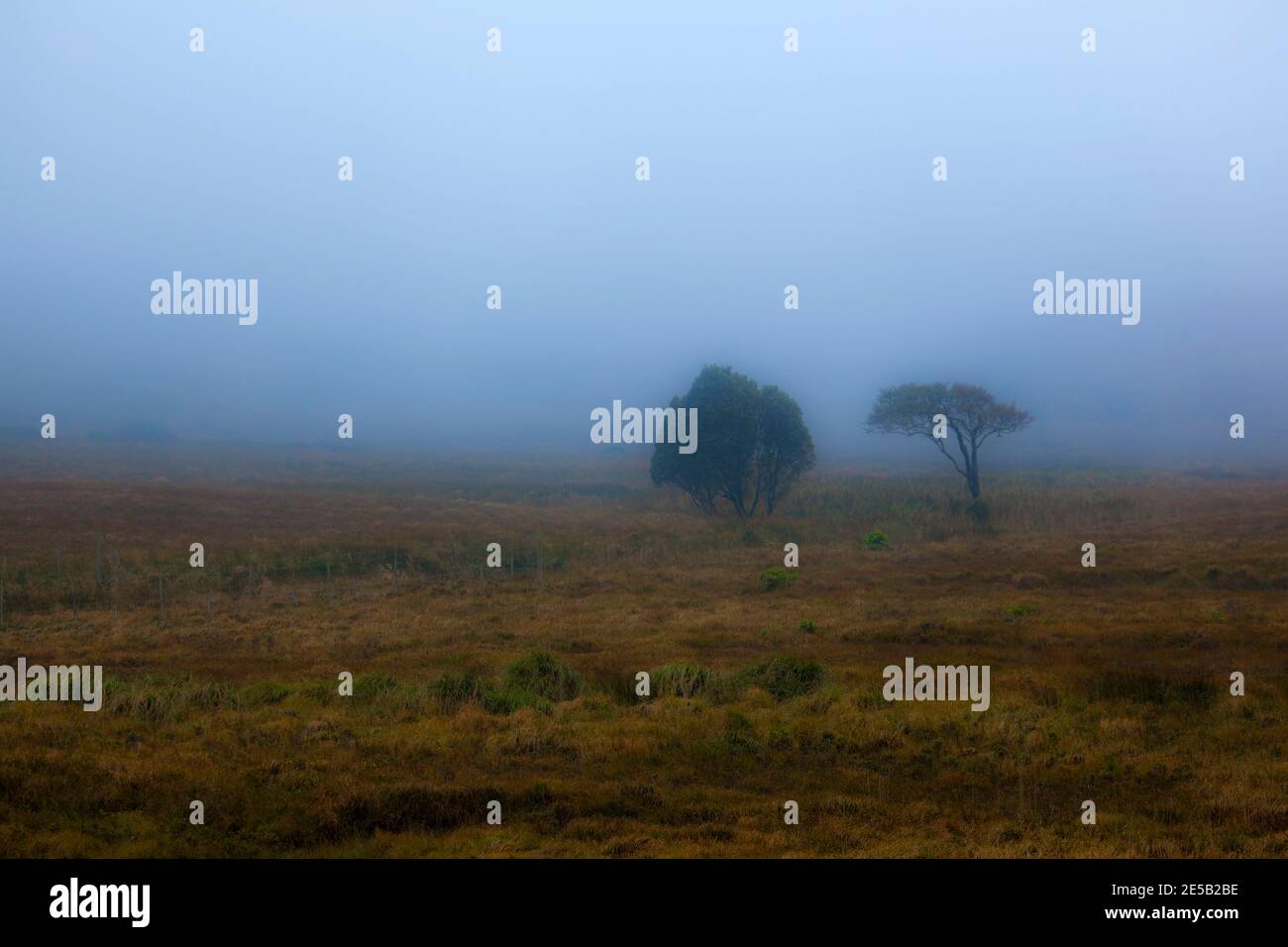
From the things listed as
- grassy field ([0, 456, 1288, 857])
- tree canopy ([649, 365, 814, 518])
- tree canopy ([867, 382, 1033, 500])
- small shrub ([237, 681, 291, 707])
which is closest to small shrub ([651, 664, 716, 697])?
grassy field ([0, 456, 1288, 857])

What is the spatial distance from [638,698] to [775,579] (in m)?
13.8

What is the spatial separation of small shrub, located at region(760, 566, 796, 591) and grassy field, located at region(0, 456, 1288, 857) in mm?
418

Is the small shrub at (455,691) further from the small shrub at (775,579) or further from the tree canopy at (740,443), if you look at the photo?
the tree canopy at (740,443)

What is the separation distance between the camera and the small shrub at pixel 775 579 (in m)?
28.6

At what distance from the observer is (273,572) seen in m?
31.0

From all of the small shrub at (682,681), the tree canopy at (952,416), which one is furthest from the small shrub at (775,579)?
the tree canopy at (952,416)

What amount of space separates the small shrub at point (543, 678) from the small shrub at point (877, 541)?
22.9m

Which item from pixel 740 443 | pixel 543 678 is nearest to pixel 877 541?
pixel 740 443

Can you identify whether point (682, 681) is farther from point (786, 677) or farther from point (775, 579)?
point (775, 579)

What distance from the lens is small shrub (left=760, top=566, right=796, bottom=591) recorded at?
2859 cm

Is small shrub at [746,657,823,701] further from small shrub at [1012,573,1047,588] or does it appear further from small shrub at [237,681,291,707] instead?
small shrub at [1012,573,1047,588]

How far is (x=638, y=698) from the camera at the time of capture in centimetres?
1565

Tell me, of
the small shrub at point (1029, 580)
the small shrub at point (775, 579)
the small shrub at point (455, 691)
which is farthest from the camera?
the small shrub at point (775, 579)
